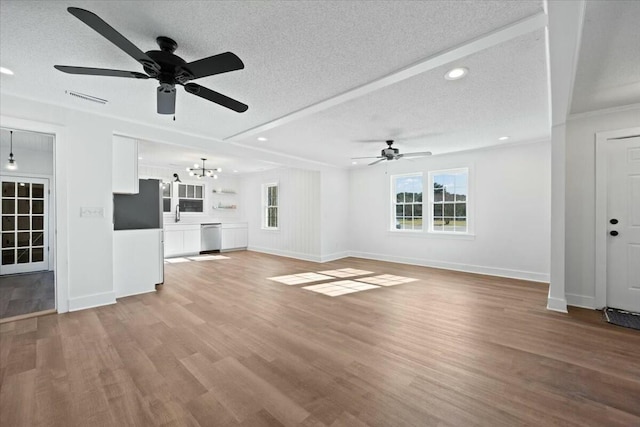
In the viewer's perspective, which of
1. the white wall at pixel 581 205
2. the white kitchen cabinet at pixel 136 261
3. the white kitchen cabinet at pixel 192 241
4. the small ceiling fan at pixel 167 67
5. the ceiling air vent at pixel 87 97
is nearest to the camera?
the small ceiling fan at pixel 167 67

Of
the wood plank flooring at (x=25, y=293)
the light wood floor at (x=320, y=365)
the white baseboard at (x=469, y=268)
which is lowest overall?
the light wood floor at (x=320, y=365)

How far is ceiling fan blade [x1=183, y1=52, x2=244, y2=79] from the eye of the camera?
1818mm

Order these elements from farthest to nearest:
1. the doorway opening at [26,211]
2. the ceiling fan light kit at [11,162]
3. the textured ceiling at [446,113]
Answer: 1. the doorway opening at [26,211]
2. the ceiling fan light kit at [11,162]
3. the textured ceiling at [446,113]

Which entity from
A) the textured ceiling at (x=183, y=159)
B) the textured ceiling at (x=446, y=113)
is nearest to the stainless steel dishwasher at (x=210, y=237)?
the textured ceiling at (x=183, y=159)

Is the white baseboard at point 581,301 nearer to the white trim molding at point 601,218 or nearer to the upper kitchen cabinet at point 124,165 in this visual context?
the white trim molding at point 601,218

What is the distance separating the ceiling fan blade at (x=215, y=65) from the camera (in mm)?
1818

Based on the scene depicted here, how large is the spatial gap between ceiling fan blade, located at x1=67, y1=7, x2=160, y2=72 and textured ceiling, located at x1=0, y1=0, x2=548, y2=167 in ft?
0.92

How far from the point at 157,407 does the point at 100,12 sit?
2.62 m

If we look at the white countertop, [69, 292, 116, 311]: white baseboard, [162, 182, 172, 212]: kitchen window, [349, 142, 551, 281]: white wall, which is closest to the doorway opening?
[69, 292, 116, 311]: white baseboard

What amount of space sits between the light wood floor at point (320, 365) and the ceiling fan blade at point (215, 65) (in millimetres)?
2256

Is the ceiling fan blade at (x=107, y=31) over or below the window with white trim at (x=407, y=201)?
→ over

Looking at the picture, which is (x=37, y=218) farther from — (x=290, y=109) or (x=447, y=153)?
(x=447, y=153)

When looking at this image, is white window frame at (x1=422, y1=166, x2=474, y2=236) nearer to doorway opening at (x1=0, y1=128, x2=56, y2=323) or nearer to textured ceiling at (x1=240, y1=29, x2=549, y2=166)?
textured ceiling at (x1=240, y1=29, x2=549, y2=166)

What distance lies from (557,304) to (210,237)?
8.16 metres
